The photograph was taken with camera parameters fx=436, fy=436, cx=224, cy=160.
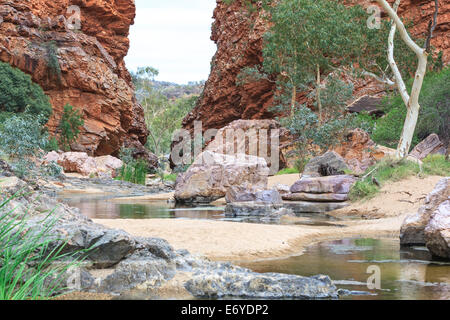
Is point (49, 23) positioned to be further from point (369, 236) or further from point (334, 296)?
point (334, 296)

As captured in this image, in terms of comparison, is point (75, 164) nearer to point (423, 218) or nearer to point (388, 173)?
point (388, 173)

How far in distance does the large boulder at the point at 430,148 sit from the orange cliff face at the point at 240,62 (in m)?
12.1

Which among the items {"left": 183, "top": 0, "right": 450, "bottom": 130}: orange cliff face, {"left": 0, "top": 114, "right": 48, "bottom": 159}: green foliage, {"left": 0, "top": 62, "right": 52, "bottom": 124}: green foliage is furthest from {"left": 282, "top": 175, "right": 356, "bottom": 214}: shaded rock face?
{"left": 0, "top": 62, "right": 52, "bottom": 124}: green foliage

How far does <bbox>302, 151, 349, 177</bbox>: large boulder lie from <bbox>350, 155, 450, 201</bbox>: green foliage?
2205 mm

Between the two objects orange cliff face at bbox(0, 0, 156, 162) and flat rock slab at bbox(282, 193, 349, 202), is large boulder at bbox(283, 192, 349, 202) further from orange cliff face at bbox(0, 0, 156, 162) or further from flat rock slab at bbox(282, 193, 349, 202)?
orange cliff face at bbox(0, 0, 156, 162)

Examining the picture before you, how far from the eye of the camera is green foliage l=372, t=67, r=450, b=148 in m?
19.6

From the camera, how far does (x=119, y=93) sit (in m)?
38.0

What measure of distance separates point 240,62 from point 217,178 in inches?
896

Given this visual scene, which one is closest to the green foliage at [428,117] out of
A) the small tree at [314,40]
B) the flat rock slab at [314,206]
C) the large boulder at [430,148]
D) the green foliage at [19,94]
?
the large boulder at [430,148]

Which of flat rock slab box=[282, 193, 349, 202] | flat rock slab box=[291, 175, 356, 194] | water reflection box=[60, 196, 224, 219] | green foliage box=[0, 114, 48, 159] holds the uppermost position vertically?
green foliage box=[0, 114, 48, 159]

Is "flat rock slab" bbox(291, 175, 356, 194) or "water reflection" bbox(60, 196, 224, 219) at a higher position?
"flat rock slab" bbox(291, 175, 356, 194)

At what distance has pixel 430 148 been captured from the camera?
62.1 feet

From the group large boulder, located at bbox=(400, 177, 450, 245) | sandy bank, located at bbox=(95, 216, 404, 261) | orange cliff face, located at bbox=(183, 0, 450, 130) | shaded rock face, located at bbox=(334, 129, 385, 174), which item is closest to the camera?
sandy bank, located at bbox=(95, 216, 404, 261)

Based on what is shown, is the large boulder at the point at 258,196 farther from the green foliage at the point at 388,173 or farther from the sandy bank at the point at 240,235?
the sandy bank at the point at 240,235
